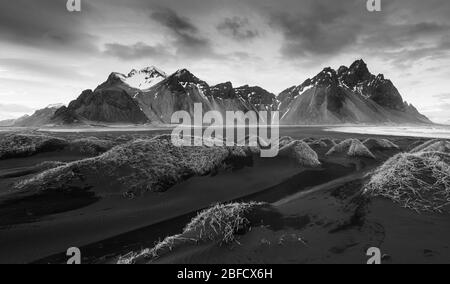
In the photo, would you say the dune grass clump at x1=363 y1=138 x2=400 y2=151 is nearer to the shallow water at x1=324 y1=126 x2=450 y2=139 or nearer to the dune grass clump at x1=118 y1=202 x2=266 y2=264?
the dune grass clump at x1=118 y1=202 x2=266 y2=264

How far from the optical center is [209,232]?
7.62 m

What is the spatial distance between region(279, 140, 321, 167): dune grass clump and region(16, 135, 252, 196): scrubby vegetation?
6.11 m

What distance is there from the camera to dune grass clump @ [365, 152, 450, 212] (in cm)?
872

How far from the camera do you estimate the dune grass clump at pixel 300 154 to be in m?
20.3

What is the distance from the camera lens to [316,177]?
58.0 feet

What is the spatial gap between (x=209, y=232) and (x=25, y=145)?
17.9 meters

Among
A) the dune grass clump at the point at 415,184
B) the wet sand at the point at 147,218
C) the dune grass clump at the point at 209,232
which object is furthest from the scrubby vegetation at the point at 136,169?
the dune grass clump at the point at 415,184

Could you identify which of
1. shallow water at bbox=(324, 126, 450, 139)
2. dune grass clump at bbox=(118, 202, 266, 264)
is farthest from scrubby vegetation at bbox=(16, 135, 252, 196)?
shallow water at bbox=(324, 126, 450, 139)

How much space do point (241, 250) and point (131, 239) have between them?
4.29 metres

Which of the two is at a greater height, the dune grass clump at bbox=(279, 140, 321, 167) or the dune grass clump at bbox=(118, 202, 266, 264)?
the dune grass clump at bbox=(279, 140, 321, 167)

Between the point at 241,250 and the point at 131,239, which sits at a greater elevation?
the point at 241,250

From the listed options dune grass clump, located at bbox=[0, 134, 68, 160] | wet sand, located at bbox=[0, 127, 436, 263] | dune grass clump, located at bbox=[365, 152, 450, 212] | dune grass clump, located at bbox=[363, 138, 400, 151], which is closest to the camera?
wet sand, located at bbox=[0, 127, 436, 263]
